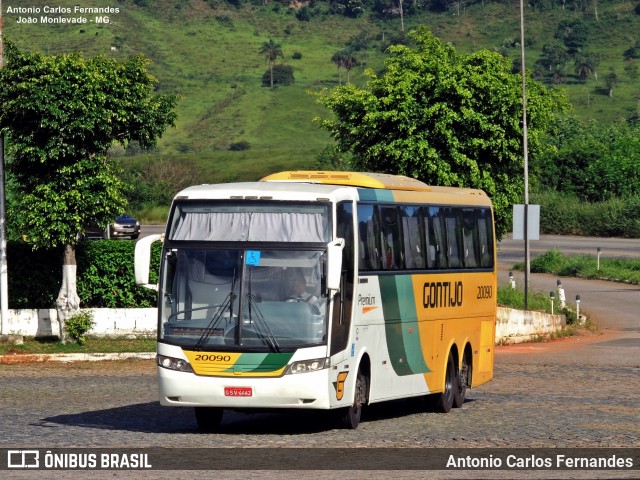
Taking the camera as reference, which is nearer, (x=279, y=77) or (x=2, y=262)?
(x=2, y=262)

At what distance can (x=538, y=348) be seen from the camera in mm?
37156

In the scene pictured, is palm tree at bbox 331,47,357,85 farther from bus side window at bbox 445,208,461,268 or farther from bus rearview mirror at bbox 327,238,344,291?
bus rearview mirror at bbox 327,238,344,291

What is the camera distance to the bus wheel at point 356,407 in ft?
57.3

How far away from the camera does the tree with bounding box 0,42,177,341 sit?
29453mm

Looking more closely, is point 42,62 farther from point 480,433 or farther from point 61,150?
point 480,433

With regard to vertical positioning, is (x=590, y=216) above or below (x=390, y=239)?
below

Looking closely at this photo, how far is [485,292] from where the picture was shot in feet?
76.6

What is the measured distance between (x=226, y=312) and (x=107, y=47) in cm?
16880

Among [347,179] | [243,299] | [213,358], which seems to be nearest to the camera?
[213,358]

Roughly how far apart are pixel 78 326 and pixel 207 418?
13455 mm

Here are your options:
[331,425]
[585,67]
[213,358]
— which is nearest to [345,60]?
[585,67]

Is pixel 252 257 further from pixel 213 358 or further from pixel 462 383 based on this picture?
pixel 462 383

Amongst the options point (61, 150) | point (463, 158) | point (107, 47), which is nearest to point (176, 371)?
point (61, 150)

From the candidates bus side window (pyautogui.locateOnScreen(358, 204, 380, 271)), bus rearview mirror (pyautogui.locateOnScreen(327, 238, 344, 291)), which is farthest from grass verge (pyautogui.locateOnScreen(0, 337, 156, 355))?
bus rearview mirror (pyautogui.locateOnScreen(327, 238, 344, 291))
